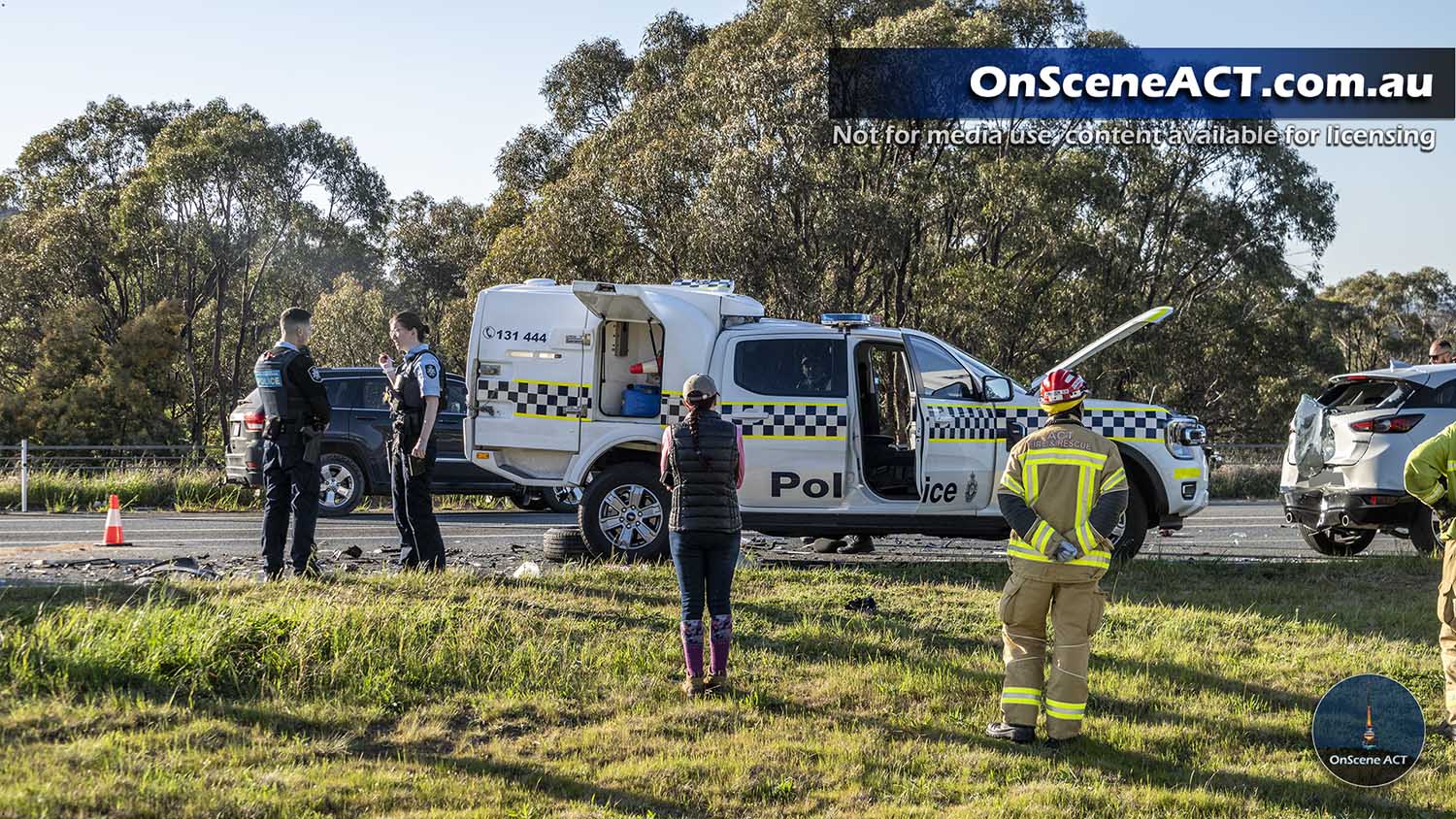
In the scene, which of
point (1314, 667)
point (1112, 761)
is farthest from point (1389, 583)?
point (1112, 761)

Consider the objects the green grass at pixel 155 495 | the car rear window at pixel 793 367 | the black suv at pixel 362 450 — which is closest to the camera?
the car rear window at pixel 793 367

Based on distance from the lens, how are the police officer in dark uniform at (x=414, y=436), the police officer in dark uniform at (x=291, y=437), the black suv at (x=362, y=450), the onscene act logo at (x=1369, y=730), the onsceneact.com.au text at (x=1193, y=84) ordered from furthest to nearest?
the onsceneact.com.au text at (x=1193, y=84)
the black suv at (x=362, y=450)
the police officer in dark uniform at (x=414, y=436)
the police officer in dark uniform at (x=291, y=437)
the onscene act logo at (x=1369, y=730)

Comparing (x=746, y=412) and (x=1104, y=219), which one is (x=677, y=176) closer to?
(x=1104, y=219)

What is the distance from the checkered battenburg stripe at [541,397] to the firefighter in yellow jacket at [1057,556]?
506 cm

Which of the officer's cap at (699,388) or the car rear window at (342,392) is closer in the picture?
the officer's cap at (699,388)

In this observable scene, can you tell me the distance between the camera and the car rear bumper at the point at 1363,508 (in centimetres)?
1039

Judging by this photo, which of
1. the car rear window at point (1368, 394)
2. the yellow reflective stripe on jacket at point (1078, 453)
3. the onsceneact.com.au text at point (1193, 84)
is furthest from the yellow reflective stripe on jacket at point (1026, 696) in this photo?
the onsceneact.com.au text at point (1193, 84)

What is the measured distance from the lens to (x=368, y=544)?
39.2 feet

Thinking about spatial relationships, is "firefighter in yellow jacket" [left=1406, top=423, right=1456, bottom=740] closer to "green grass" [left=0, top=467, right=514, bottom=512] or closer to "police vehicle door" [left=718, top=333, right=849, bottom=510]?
"police vehicle door" [left=718, top=333, right=849, bottom=510]

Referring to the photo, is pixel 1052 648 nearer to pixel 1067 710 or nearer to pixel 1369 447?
pixel 1067 710

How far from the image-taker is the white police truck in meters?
9.99

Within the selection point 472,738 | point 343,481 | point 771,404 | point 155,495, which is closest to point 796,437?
point 771,404

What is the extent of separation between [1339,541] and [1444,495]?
7.01 m

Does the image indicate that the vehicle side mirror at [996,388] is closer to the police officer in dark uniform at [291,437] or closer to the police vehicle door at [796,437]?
the police vehicle door at [796,437]
